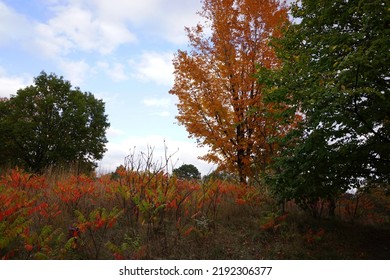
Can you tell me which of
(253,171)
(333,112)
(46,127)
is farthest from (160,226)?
(46,127)

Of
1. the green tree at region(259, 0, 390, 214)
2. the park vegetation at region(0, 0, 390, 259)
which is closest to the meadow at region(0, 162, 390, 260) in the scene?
the park vegetation at region(0, 0, 390, 259)

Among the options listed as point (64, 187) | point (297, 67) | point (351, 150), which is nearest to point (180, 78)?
point (297, 67)

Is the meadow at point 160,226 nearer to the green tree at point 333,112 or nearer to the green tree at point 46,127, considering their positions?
the green tree at point 333,112

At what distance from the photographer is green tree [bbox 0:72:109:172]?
2595cm

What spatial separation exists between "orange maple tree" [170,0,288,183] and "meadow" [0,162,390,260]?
2560 millimetres

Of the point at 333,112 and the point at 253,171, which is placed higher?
the point at 333,112

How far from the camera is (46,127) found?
27.3 m

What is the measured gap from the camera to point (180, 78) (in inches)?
449

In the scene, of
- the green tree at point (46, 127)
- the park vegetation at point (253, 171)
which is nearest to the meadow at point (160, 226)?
the park vegetation at point (253, 171)

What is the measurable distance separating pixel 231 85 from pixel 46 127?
871 inches

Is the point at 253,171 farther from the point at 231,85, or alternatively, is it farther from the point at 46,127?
the point at 46,127

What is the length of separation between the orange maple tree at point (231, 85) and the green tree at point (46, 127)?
58.4 feet

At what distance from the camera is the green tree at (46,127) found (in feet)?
85.1
